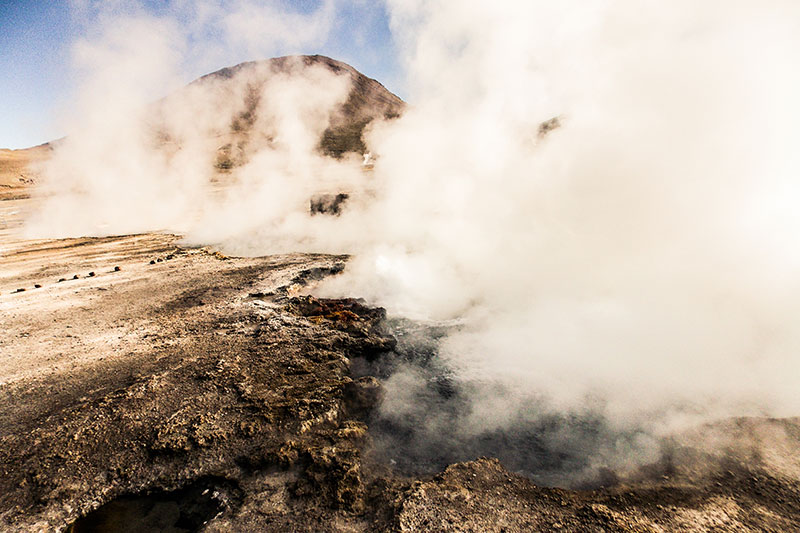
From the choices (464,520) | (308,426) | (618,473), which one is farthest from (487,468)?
(308,426)

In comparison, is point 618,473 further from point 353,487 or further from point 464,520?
point 353,487

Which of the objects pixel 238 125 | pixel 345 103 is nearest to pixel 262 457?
pixel 238 125

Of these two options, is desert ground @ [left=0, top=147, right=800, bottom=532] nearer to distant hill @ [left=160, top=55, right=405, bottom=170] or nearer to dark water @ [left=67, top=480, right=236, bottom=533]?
dark water @ [left=67, top=480, right=236, bottom=533]

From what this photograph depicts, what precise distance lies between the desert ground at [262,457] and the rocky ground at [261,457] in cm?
2

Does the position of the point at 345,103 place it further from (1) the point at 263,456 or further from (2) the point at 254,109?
(1) the point at 263,456

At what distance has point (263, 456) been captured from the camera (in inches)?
141

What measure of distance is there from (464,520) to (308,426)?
1873mm

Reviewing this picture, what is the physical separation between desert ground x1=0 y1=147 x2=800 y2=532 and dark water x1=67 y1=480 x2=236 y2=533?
0.01 m

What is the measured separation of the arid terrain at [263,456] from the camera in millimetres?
3041

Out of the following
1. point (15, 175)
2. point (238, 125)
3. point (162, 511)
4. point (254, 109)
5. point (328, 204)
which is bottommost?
point (162, 511)

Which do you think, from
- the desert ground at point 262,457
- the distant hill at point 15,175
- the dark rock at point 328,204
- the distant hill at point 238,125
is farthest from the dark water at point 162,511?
the distant hill at point 15,175

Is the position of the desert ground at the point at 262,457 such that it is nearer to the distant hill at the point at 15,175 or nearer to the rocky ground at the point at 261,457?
the rocky ground at the point at 261,457

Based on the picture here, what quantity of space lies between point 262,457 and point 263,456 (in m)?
A: 0.01

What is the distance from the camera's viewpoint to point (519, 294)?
25.2 feet
